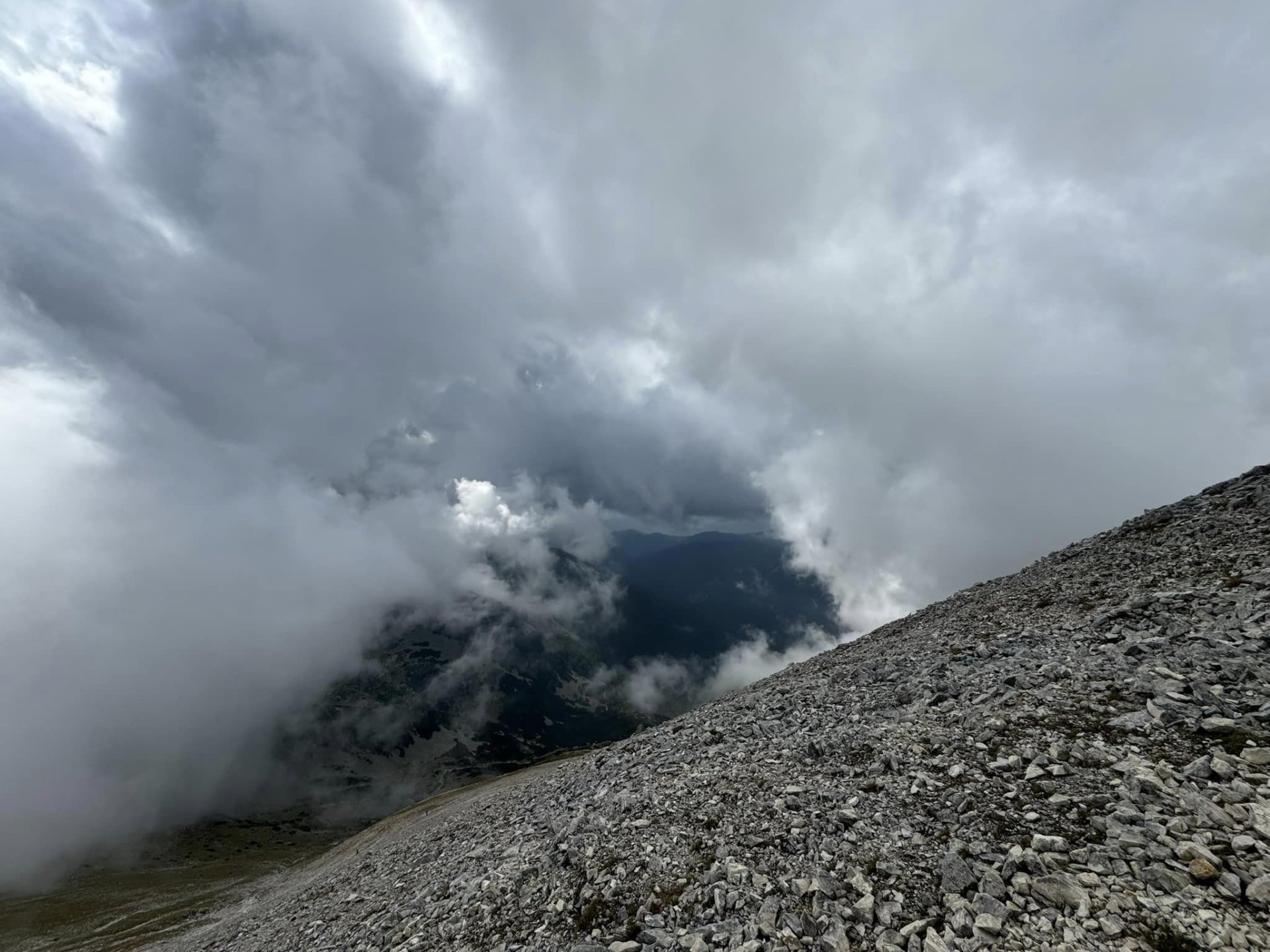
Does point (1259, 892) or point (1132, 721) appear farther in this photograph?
point (1132, 721)

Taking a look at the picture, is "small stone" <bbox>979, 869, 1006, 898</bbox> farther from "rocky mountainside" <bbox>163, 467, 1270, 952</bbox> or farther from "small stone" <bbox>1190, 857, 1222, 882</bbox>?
"small stone" <bbox>1190, 857, 1222, 882</bbox>

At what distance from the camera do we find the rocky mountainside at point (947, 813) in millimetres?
11742

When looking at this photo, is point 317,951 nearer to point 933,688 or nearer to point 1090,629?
point 933,688

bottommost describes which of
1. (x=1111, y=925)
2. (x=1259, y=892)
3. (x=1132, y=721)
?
(x=1259, y=892)

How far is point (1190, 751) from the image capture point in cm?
1502

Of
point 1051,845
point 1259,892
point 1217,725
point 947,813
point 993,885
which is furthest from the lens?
point 1217,725

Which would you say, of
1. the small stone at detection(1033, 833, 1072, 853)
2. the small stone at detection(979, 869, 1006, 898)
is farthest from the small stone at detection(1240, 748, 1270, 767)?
the small stone at detection(979, 869, 1006, 898)

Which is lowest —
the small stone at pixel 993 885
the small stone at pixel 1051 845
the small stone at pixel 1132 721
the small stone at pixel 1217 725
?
the small stone at pixel 993 885

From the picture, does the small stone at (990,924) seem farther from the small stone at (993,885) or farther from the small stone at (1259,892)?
the small stone at (1259,892)

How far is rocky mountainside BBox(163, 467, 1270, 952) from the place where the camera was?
11.7m

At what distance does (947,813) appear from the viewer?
49.5ft

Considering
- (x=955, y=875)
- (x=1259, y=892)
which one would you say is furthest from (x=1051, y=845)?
(x=1259, y=892)

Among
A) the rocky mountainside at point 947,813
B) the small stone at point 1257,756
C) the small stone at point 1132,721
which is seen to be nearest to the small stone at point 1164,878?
the rocky mountainside at point 947,813

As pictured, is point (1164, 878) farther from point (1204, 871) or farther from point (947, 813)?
point (947, 813)
